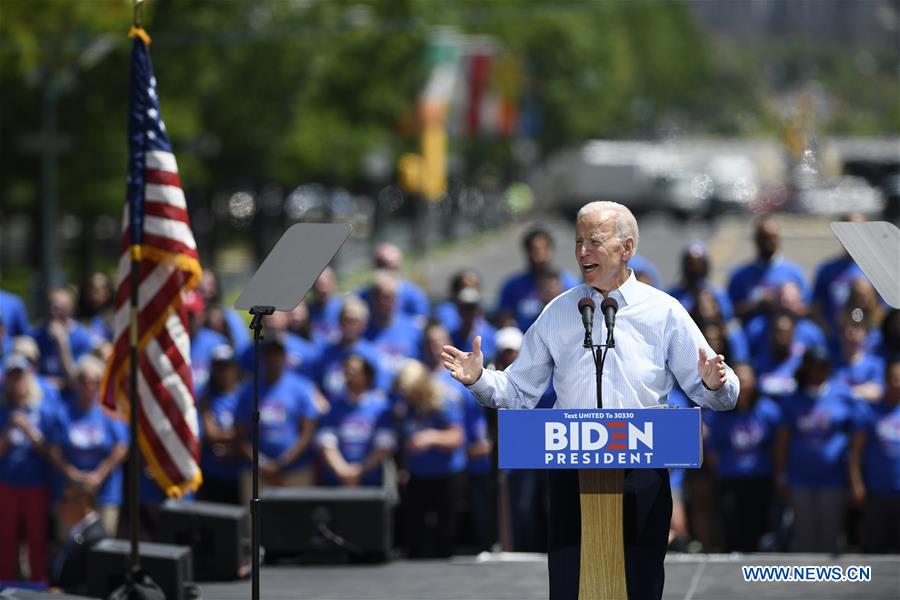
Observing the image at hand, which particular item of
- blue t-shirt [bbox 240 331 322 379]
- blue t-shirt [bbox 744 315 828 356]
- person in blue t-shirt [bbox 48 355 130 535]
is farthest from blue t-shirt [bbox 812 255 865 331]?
person in blue t-shirt [bbox 48 355 130 535]

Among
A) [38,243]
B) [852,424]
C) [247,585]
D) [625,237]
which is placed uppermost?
[38,243]

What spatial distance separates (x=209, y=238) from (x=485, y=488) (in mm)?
30300

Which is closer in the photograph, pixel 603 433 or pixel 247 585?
pixel 603 433

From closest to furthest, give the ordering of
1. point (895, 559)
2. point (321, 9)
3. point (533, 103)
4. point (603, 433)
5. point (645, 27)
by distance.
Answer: point (603, 433), point (895, 559), point (321, 9), point (533, 103), point (645, 27)

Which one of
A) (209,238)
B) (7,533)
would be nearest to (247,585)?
(7,533)

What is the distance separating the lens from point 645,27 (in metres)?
139

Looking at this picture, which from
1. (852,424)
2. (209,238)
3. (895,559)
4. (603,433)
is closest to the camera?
(603,433)

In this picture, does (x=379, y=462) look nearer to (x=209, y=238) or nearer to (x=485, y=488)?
(x=485, y=488)

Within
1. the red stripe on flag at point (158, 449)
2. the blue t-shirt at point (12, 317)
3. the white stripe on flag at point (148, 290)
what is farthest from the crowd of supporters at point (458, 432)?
the white stripe on flag at point (148, 290)

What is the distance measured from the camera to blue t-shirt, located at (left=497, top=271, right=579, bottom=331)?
14.6 meters

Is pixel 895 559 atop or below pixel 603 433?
below

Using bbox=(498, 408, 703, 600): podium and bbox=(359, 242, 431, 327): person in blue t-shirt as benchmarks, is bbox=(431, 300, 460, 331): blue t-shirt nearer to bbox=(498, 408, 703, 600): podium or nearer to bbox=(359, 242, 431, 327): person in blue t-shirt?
bbox=(359, 242, 431, 327): person in blue t-shirt

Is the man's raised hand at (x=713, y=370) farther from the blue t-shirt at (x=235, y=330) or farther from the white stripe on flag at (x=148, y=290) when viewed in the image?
the blue t-shirt at (x=235, y=330)

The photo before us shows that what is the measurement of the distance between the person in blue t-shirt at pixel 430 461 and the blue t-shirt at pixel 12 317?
3.67 meters
